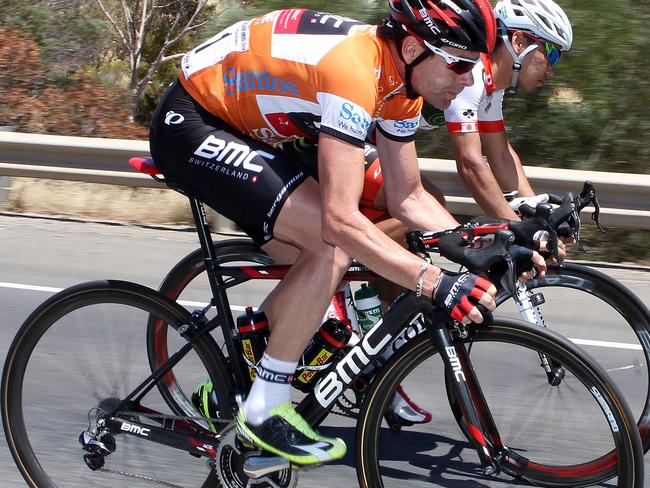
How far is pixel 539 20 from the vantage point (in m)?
4.31

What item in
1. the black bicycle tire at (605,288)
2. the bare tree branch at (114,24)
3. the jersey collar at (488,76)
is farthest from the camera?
the bare tree branch at (114,24)

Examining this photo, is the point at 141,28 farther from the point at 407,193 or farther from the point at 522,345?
the point at 522,345

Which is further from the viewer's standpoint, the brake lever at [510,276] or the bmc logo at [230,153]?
the bmc logo at [230,153]

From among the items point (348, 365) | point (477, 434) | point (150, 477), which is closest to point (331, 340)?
point (348, 365)

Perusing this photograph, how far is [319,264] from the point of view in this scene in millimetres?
3457

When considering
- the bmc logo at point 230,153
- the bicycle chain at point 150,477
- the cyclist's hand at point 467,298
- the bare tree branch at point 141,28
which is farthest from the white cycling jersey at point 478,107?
→ the bare tree branch at point 141,28

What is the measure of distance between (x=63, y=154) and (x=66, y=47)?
11102 millimetres

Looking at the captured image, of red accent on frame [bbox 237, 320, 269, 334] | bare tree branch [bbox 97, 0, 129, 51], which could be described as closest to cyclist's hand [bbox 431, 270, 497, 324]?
red accent on frame [bbox 237, 320, 269, 334]

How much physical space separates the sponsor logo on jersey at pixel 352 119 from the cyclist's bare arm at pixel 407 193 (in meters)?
0.66

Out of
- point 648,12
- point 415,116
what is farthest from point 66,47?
point 415,116

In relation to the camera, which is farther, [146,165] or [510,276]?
[146,165]

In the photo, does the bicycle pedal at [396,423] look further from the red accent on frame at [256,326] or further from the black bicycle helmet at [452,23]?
the black bicycle helmet at [452,23]

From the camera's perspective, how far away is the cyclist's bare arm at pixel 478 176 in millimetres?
4305

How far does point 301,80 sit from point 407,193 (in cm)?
69
